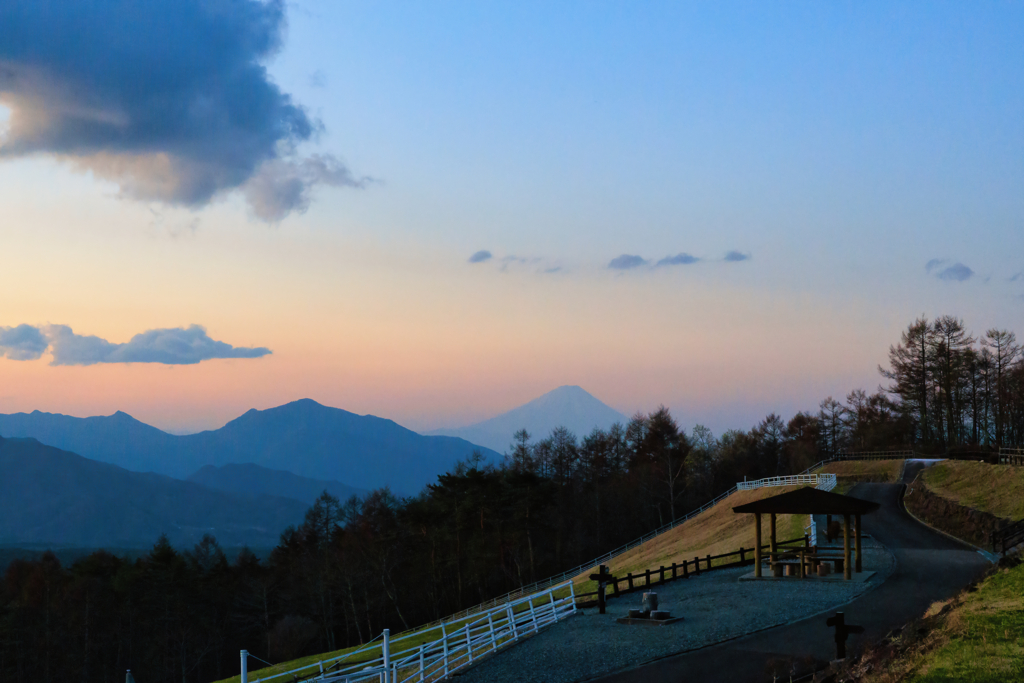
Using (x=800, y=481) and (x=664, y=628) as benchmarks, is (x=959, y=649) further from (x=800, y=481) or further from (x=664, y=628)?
(x=800, y=481)

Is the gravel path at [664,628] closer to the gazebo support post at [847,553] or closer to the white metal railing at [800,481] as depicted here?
the gazebo support post at [847,553]

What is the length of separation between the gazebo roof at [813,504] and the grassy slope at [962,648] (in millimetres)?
9112

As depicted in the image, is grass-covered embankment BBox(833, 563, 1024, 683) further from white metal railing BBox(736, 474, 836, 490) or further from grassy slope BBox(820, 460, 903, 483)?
grassy slope BBox(820, 460, 903, 483)

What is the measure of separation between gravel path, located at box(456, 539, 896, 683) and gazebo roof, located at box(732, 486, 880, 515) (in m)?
2.20

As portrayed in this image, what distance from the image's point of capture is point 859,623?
60.5 feet

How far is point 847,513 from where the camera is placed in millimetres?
24906

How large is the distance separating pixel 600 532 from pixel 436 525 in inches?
684

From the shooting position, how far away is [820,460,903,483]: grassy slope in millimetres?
56844

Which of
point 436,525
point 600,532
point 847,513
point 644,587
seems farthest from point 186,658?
point 847,513

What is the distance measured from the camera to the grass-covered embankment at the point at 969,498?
109 ft

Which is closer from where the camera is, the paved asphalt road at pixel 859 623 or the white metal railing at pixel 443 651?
the white metal railing at pixel 443 651

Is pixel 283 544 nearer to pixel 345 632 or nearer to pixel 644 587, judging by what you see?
pixel 345 632

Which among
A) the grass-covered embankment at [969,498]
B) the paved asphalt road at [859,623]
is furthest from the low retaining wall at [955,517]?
the paved asphalt road at [859,623]

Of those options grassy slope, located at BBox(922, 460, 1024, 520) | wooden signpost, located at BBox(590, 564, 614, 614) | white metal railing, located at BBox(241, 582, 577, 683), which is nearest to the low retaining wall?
grassy slope, located at BBox(922, 460, 1024, 520)
